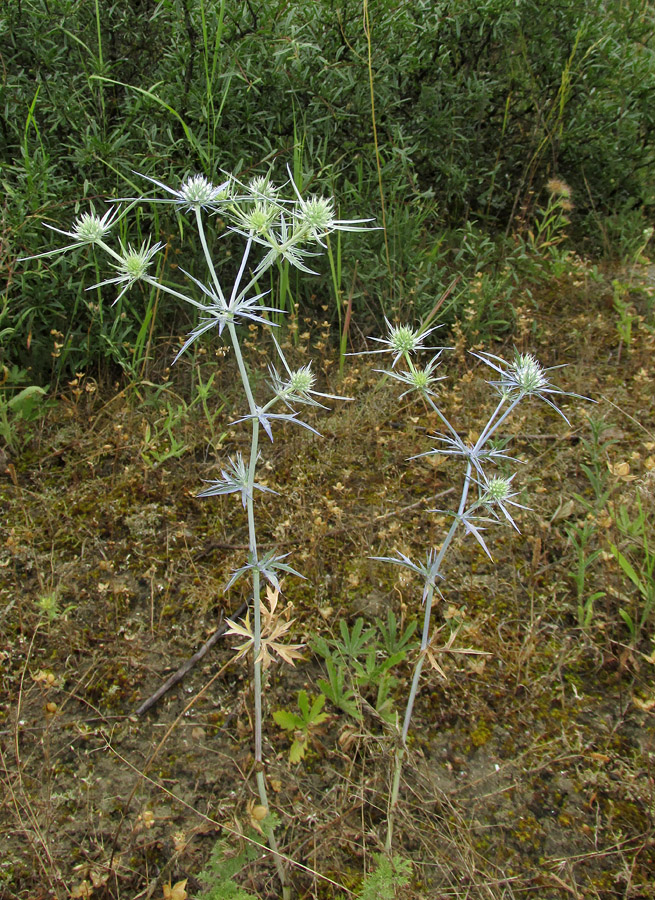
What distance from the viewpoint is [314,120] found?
3090 millimetres

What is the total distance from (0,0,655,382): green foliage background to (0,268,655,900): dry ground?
54 cm

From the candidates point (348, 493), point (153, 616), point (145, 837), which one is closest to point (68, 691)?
point (153, 616)

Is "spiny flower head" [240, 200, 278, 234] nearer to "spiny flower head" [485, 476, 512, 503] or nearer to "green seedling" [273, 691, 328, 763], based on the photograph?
"spiny flower head" [485, 476, 512, 503]

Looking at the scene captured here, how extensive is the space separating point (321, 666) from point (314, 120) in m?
2.50

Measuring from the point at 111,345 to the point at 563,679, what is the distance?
84.8 inches

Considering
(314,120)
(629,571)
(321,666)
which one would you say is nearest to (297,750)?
(321,666)

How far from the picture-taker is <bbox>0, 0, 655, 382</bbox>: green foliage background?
2824mm

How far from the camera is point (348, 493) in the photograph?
8.65 ft

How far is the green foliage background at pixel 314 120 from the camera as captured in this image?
2.82 metres

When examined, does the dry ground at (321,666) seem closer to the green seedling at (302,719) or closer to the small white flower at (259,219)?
the green seedling at (302,719)

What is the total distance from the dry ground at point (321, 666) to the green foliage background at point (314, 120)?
54cm

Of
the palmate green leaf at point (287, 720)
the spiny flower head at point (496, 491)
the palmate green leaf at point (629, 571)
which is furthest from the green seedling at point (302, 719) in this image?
the palmate green leaf at point (629, 571)

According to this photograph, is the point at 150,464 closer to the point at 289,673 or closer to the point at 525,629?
the point at 289,673

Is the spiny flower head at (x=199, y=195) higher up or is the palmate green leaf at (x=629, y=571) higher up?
the spiny flower head at (x=199, y=195)
